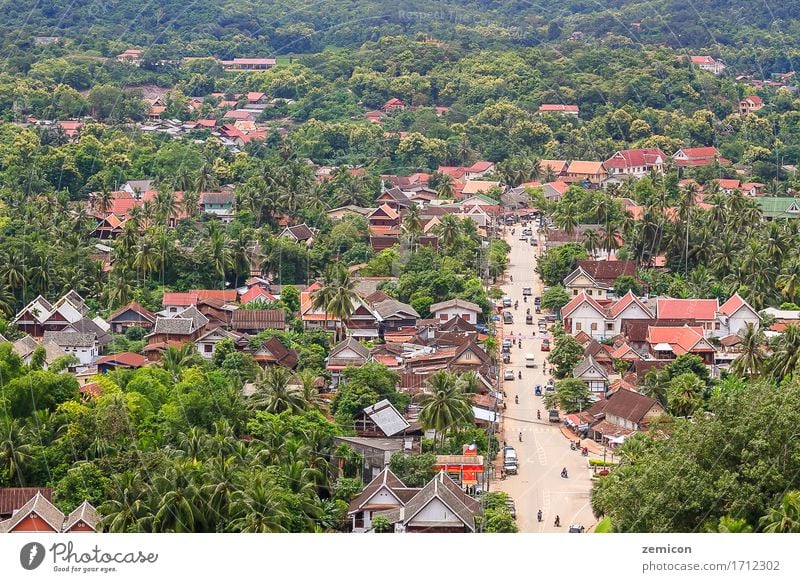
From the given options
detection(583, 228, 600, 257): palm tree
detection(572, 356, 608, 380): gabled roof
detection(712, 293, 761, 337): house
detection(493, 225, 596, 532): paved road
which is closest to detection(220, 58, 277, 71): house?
detection(583, 228, 600, 257): palm tree

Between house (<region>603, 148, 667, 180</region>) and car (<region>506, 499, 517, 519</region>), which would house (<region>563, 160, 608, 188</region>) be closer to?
house (<region>603, 148, 667, 180</region>)

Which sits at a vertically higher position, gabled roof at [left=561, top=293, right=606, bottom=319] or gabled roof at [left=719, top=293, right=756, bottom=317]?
gabled roof at [left=719, top=293, right=756, bottom=317]

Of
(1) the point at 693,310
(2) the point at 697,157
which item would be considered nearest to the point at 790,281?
(1) the point at 693,310

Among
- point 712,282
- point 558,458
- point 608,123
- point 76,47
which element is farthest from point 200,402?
point 76,47

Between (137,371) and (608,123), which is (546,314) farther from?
(608,123)

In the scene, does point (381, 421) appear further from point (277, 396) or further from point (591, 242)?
point (591, 242)

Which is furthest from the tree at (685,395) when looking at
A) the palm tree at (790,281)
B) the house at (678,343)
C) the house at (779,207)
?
the house at (779,207)
